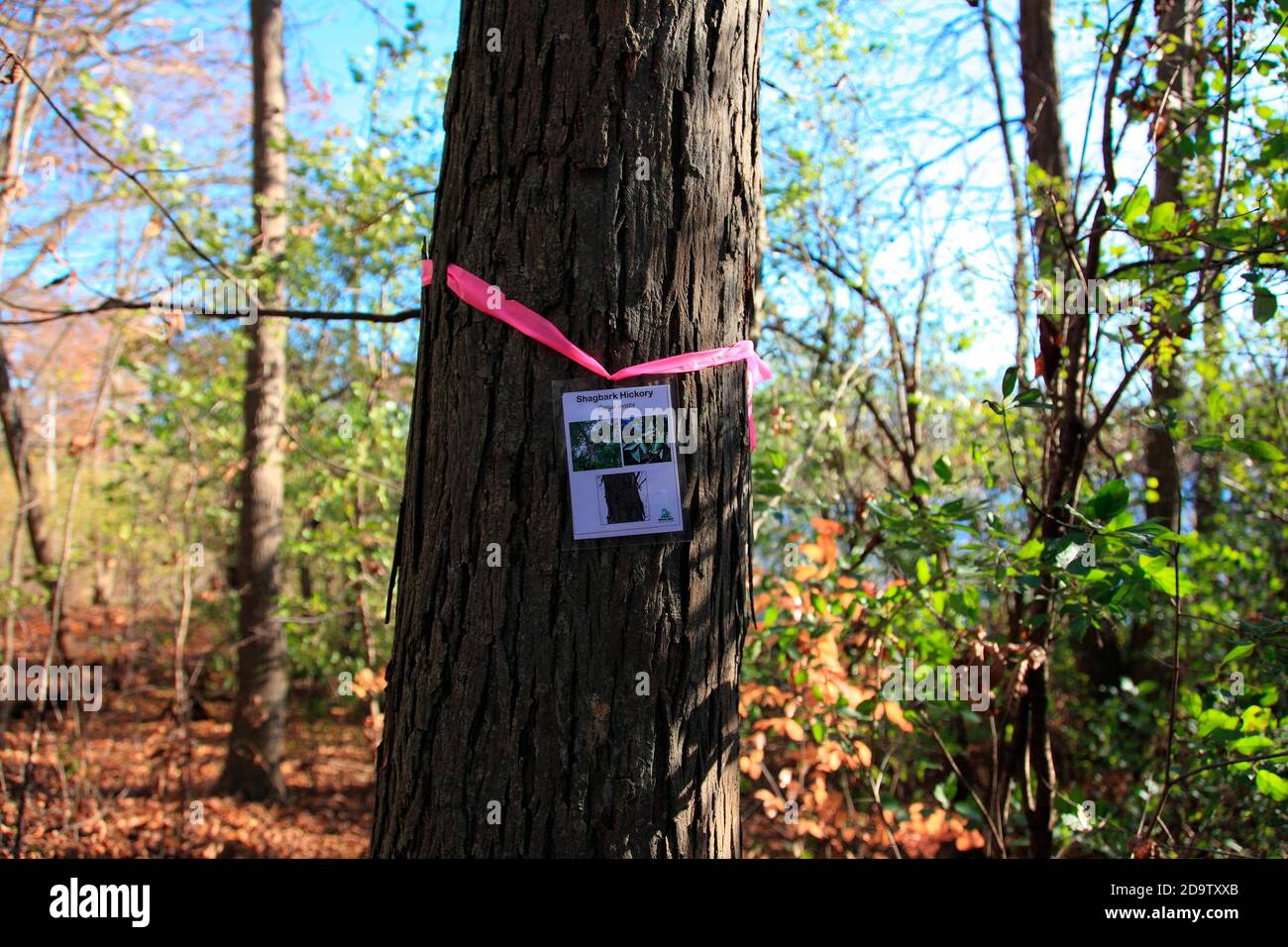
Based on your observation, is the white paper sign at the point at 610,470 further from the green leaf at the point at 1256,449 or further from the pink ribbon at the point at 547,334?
the green leaf at the point at 1256,449

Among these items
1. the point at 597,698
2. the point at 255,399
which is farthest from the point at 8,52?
the point at 255,399

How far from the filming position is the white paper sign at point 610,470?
5.60ft

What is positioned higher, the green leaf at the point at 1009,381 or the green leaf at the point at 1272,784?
the green leaf at the point at 1009,381

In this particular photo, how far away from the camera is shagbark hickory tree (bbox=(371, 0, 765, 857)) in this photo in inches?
65.9

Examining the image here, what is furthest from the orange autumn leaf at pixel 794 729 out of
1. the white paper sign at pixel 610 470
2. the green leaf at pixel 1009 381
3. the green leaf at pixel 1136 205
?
the green leaf at pixel 1136 205

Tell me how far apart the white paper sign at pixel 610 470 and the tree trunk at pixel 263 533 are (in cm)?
601

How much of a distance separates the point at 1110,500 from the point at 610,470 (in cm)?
151

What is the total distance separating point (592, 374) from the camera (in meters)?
1.72

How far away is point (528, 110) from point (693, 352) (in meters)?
0.54

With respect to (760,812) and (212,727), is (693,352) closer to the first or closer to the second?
(760,812)

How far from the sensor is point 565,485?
1.71m
